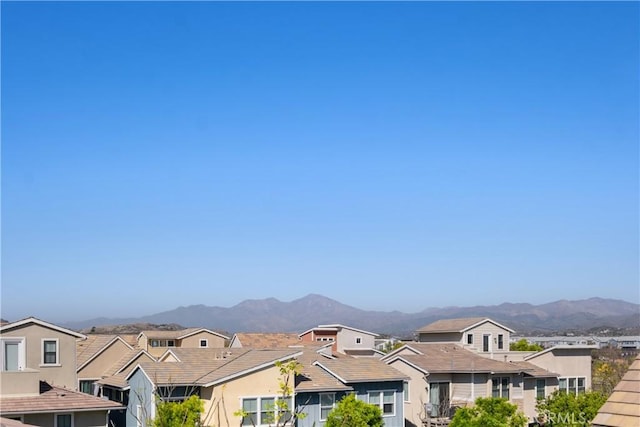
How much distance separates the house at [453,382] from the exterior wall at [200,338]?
97.0 ft

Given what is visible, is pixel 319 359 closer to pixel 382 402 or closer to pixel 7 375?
pixel 382 402

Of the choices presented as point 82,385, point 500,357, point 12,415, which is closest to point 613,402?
point 12,415

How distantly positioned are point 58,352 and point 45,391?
15.0ft

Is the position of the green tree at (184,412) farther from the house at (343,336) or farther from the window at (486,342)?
the house at (343,336)

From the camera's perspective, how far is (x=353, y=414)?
3184 cm

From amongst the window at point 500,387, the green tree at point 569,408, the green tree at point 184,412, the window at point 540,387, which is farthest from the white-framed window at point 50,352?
the window at point 540,387

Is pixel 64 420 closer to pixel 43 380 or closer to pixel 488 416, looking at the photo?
pixel 43 380

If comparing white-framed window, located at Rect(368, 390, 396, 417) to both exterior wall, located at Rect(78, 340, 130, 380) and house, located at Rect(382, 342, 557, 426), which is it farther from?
exterior wall, located at Rect(78, 340, 130, 380)

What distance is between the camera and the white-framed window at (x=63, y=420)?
27547mm

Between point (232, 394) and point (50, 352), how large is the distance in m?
7.77

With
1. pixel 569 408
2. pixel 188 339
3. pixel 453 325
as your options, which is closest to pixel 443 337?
pixel 453 325

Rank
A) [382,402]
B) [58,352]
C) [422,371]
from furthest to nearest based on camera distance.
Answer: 1. [422,371]
2. [382,402]
3. [58,352]

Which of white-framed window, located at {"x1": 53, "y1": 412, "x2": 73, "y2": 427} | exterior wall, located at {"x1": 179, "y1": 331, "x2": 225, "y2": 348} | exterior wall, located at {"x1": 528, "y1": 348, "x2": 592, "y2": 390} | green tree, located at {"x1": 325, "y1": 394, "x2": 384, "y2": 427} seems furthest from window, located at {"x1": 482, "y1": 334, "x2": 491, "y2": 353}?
white-framed window, located at {"x1": 53, "y1": 412, "x2": 73, "y2": 427}

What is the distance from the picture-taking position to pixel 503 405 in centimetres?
3500
